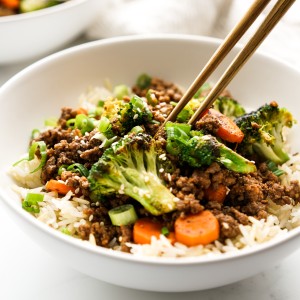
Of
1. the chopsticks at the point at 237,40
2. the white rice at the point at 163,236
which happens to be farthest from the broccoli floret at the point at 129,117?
the white rice at the point at 163,236

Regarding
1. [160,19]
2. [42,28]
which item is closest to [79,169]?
[42,28]

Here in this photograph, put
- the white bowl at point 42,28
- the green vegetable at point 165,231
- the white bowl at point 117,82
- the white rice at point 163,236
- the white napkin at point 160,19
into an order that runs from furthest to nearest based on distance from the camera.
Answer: the white napkin at point 160,19
the white bowl at point 42,28
the green vegetable at point 165,231
the white rice at point 163,236
the white bowl at point 117,82

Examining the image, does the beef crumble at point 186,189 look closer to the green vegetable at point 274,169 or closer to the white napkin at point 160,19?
the green vegetable at point 274,169

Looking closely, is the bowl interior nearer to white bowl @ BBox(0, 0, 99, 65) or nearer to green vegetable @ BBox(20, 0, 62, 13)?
white bowl @ BBox(0, 0, 99, 65)

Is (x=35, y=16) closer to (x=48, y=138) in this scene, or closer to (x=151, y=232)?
(x=48, y=138)

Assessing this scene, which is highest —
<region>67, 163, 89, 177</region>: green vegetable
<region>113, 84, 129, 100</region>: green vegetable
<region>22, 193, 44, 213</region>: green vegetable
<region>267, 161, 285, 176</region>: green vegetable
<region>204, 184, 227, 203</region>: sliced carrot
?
<region>267, 161, 285, 176</region>: green vegetable

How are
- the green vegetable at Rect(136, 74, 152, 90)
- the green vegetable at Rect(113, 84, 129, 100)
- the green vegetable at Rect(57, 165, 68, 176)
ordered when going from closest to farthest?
the green vegetable at Rect(57, 165, 68, 176) → the green vegetable at Rect(113, 84, 129, 100) → the green vegetable at Rect(136, 74, 152, 90)

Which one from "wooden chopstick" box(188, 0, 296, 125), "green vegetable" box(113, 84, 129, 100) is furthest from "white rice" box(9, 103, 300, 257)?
"green vegetable" box(113, 84, 129, 100)

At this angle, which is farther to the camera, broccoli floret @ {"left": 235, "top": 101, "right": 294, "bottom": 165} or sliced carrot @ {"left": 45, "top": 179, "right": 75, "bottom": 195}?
broccoli floret @ {"left": 235, "top": 101, "right": 294, "bottom": 165}
